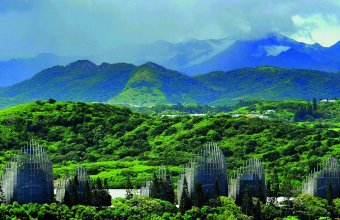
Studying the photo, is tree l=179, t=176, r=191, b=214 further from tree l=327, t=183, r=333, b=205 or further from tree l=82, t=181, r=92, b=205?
tree l=327, t=183, r=333, b=205

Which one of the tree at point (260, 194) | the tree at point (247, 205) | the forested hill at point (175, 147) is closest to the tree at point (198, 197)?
the tree at point (247, 205)

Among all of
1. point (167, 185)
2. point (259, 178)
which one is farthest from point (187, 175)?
point (259, 178)

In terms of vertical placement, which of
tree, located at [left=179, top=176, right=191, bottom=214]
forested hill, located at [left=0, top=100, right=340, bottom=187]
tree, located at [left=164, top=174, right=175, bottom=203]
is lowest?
tree, located at [left=179, top=176, right=191, bottom=214]

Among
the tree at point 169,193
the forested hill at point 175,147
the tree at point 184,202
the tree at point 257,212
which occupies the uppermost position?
the forested hill at point 175,147

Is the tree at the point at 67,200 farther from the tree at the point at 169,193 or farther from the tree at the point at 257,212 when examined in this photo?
the tree at the point at 257,212

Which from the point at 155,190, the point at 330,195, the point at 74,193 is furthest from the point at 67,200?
the point at 330,195

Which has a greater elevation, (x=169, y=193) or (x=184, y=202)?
(x=169, y=193)

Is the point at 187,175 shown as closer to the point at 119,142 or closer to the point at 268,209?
the point at 268,209

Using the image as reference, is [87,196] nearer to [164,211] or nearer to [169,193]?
[164,211]

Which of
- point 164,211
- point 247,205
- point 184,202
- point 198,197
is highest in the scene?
point 198,197

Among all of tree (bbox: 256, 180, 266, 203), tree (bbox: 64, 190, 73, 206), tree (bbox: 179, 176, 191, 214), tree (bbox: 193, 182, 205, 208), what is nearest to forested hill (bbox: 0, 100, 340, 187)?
tree (bbox: 256, 180, 266, 203)

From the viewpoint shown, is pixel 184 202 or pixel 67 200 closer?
pixel 67 200
